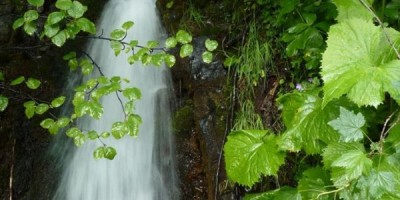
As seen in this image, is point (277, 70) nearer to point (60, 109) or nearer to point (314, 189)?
point (314, 189)

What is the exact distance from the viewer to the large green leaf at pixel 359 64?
1273mm

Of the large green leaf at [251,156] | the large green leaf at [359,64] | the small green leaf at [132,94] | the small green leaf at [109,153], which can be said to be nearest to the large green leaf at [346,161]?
the large green leaf at [359,64]

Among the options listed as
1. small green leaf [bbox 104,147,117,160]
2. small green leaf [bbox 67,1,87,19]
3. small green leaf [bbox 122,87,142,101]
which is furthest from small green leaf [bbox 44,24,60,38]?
small green leaf [bbox 104,147,117,160]

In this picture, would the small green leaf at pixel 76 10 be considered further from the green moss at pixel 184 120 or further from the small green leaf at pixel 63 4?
the green moss at pixel 184 120

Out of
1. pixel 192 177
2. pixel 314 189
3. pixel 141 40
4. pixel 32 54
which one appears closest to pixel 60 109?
pixel 32 54

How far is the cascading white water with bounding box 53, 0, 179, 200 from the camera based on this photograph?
3.39m

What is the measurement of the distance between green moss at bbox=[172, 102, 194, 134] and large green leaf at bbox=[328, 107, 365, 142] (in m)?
2.17

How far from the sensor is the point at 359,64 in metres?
1.36

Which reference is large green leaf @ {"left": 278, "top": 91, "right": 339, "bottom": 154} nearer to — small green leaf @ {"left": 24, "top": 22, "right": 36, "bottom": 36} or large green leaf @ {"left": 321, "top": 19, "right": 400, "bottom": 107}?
large green leaf @ {"left": 321, "top": 19, "right": 400, "bottom": 107}

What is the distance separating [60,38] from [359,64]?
152cm

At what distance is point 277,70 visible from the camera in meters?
2.86

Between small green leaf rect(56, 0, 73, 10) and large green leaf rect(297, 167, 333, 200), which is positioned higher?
small green leaf rect(56, 0, 73, 10)

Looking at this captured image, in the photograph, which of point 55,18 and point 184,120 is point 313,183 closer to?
point 55,18

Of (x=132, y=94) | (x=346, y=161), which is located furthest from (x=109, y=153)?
(x=346, y=161)
